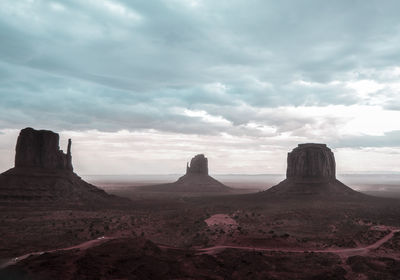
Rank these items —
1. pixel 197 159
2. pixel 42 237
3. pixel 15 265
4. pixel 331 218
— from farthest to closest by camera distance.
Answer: pixel 197 159, pixel 331 218, pixel 42 237, pixel 15 265

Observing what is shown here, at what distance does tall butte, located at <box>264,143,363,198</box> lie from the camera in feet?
291

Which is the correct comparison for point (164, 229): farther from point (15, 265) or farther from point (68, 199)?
point (68, 199)

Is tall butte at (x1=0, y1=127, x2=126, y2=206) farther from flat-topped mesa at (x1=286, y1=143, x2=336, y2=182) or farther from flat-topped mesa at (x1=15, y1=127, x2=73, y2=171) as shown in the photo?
flat-topped mesa at (x1=286, y1=143, x2=336, y2=182)

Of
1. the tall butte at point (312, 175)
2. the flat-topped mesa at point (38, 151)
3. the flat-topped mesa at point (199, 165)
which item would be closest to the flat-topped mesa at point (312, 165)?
the tall butte at point (312, 175)

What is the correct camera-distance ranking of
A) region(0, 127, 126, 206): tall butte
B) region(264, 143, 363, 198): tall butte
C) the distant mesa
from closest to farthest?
1. region(0, 127, 126, 206): tall butte
2. region(264, 143, 363, 198): tall butte
3. the distant mesa

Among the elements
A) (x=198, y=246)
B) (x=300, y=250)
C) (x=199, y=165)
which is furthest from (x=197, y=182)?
A: (x=300, y=250)

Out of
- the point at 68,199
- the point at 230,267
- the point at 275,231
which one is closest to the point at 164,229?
the point at 275,231

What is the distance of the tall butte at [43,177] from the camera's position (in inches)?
2548

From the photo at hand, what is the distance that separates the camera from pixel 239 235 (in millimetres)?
37344

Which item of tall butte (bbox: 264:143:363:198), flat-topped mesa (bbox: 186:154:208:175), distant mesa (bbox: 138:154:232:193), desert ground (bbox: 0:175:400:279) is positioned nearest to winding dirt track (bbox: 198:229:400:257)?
desert ground (bbox: 0:175:400:279)

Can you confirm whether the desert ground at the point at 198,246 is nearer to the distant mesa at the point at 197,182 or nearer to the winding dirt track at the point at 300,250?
the winding dirt track at the point at 300,250

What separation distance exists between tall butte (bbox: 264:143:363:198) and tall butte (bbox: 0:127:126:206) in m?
51.5

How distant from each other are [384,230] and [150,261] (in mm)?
34120

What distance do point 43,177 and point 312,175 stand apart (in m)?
74.7
